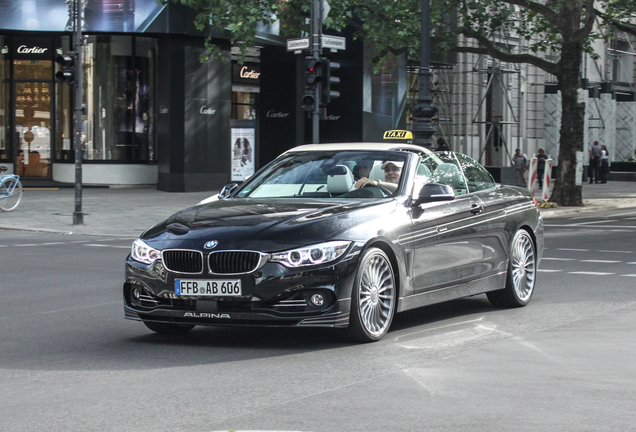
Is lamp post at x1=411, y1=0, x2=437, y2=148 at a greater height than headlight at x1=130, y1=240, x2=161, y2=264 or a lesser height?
greater

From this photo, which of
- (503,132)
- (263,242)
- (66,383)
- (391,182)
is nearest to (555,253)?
(391,182)

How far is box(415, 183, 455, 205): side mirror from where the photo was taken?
26.1 feet

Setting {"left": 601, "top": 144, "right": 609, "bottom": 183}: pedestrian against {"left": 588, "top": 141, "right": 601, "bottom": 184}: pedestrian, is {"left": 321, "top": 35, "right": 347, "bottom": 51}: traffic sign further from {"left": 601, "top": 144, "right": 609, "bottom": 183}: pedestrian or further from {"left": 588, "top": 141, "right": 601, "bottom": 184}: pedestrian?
{"left": 601, "top": 144, "right": 609, "bottom": 183}: pedestrian

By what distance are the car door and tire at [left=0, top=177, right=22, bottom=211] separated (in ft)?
54.2

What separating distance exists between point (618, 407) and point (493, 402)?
64 cm

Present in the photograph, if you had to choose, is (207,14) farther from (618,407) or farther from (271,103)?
(618,407)

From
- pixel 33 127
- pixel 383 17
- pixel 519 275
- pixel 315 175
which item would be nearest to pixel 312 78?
pixel 383 17

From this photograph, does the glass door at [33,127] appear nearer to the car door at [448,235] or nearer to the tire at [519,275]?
the tire at [519,275]

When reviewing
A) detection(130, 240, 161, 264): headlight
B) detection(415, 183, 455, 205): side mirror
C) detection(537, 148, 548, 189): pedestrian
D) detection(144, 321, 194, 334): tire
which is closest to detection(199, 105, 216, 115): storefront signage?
detection(537, 148, 548, 189): pedestrian

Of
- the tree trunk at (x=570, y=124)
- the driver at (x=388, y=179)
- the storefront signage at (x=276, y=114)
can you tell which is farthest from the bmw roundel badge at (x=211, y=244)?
the storefront signage at (x=276, y=114)

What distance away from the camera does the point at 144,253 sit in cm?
731

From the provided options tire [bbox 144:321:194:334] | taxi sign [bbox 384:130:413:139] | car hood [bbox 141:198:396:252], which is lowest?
tire [bbox 144:321:194:334]

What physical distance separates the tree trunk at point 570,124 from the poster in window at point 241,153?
8.48 metres

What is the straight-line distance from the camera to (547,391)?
5.81 m
